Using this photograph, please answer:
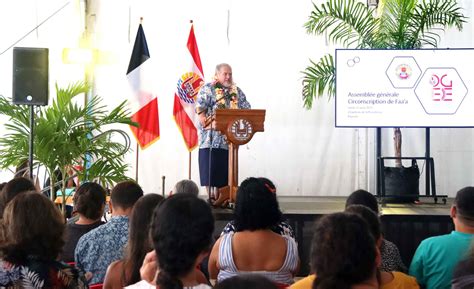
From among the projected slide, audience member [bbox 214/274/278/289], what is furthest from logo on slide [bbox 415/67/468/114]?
audience member [bbox 214/274/278/289]

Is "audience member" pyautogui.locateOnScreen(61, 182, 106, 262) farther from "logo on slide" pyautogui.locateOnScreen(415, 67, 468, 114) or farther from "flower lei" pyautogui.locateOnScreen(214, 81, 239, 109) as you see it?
"logo on slide" pyautogui.locateOnScreen(415, 67, 468, 114)

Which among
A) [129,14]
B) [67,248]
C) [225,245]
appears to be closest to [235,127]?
[67,248]

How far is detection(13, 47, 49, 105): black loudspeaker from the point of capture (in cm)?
589

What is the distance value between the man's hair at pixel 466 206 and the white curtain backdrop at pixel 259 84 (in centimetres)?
556

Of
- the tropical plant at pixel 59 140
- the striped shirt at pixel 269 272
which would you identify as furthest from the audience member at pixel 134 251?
the tropical plant at pixel 59 140

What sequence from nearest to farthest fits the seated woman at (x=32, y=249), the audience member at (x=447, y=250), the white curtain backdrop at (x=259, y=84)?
the seated woman at (x=32, y=249) → the audience member at (x=447, y=250) → the white curtain backdrop at (x=259, y=84)

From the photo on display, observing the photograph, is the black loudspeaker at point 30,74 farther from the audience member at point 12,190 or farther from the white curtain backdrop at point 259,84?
the white curtain backdrop at point 259,84

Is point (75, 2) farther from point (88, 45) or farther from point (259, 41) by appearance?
point (259, 41)

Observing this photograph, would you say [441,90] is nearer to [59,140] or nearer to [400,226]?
[400,226]

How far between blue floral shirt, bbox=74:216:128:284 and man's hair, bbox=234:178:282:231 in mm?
541

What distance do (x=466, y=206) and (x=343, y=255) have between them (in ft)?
4.90

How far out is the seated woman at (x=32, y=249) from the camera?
2.41 m

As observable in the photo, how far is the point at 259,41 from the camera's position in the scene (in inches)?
351

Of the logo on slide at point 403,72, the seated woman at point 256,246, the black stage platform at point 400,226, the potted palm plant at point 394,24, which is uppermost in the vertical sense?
the potted palm plant at point 394,24
